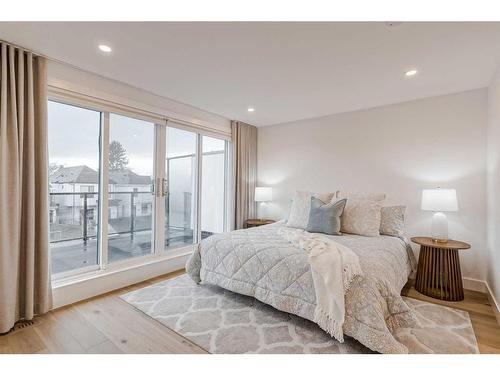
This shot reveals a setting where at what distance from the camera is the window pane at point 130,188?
9.82 ft

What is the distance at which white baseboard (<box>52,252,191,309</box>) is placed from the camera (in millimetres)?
2391

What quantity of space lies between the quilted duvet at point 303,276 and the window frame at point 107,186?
0.80 meters

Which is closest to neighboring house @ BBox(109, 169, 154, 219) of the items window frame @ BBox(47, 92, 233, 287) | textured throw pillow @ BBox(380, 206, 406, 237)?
window frame @ BBox(47, 92, 233, 287)

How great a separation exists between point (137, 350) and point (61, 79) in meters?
2.49

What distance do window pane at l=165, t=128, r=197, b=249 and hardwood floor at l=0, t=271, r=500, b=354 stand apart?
137 cm

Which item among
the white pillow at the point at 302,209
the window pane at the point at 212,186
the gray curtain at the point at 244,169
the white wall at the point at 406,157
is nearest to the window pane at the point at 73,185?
the window pane at the point at 212,186

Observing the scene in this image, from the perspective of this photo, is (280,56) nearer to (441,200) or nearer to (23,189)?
(441,200)

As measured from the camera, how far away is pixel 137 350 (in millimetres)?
1736

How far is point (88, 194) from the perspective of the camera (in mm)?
2795

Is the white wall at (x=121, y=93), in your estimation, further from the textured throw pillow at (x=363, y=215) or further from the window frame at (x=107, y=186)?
the textured throw pillow at (x=363, y=215)

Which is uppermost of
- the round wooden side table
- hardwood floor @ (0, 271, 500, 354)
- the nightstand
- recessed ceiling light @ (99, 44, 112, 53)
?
recessed ceiling light @ (99, 44, 112, 53)

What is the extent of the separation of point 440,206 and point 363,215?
758mm

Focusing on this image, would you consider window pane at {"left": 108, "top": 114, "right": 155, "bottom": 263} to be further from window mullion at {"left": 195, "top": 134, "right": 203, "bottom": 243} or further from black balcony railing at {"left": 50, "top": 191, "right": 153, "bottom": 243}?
window mullion at {"left": 195, "top": 134, "right": 203, "bottom": 243}

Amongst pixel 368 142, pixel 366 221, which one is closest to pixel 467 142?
pixel 368 142
